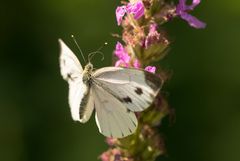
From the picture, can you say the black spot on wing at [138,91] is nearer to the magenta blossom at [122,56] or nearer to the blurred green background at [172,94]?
the magenta blossom at [122,56]

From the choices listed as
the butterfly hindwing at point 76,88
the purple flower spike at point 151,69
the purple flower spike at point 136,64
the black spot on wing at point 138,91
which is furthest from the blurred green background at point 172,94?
the black spot on wing at point 138,91

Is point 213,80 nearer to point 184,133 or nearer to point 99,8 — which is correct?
point 184,133

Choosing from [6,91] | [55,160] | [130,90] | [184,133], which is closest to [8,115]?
[6,91]

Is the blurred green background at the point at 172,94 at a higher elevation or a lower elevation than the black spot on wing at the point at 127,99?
lower

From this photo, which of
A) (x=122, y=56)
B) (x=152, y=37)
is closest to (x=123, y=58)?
(x=122, y=56)

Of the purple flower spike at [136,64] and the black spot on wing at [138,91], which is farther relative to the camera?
the purple flower spike at [136,64]

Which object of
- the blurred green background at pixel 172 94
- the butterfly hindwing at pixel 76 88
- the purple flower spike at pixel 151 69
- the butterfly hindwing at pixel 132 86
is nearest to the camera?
the butterfly hindwing at pixel 132 86

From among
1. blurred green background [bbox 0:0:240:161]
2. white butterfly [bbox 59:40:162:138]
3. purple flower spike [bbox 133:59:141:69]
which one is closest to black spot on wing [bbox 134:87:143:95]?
white butterfly [bbox 59:40:162:138]

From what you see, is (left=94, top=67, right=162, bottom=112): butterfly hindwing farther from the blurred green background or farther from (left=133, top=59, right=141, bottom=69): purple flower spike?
the blurred green background
